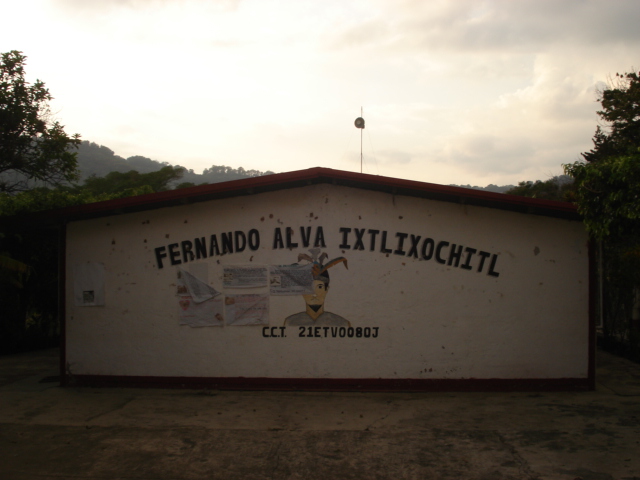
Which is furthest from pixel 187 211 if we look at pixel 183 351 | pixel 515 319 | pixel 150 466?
pixel 515 319

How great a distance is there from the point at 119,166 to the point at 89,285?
325ft

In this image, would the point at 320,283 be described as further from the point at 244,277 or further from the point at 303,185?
the point at 303,185

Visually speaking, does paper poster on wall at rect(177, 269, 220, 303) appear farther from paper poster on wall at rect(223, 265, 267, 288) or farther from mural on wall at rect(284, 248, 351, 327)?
mural on wall at rect(284, 248, 351, 327)

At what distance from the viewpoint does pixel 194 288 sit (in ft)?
32.2

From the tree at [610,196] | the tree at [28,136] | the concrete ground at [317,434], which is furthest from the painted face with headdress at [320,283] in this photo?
the tree at [28,136]

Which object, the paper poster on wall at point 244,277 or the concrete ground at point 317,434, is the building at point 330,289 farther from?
the concrete ground at point 317,434

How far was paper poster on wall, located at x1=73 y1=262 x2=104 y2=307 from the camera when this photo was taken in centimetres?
997

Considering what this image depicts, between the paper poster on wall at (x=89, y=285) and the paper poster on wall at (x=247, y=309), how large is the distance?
88.4 inches

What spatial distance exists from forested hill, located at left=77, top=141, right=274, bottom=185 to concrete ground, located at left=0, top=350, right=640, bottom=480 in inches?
2873

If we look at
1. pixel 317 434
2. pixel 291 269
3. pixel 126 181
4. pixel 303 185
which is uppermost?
pixel 126 181

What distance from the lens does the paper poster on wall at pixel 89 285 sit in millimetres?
9969

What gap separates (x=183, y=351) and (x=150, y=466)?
3552mm

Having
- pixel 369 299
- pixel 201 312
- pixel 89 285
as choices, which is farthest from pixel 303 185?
pixel 89 285

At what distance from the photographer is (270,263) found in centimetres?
972
